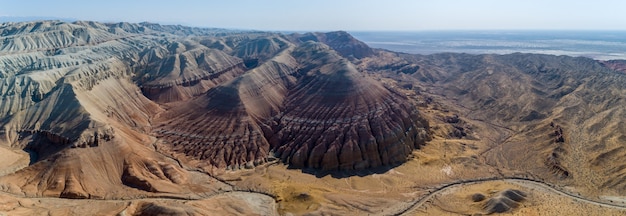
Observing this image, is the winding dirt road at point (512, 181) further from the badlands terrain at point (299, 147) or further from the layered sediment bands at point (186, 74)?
the layered sediment bands at point (186, 74)

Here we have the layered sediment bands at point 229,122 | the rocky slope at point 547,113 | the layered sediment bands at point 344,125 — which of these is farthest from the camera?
the layered sediment bands at point 229,122

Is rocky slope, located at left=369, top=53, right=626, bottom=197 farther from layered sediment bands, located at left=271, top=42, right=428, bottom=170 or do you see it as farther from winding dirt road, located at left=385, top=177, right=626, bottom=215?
layered sediment bands, located at left=271, top=42, right=428, bottom=170

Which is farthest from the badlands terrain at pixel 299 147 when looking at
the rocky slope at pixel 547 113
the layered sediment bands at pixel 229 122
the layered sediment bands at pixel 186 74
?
the layered sediment bands at pixel 186 74

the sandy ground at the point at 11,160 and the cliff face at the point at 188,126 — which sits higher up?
the cliff face at the point at 188,126

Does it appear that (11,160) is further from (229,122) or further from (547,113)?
(547,113)

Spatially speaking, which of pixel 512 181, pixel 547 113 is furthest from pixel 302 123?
pixel 547 113

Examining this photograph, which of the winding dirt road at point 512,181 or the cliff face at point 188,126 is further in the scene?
the cliff face at point 188,126

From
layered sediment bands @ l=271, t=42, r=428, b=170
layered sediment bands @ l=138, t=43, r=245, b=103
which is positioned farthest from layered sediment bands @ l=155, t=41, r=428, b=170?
layered sediment bands @ l=138, t=43, r=245, b=103

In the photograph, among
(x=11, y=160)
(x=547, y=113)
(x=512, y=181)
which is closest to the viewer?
(x=11, y=160)
